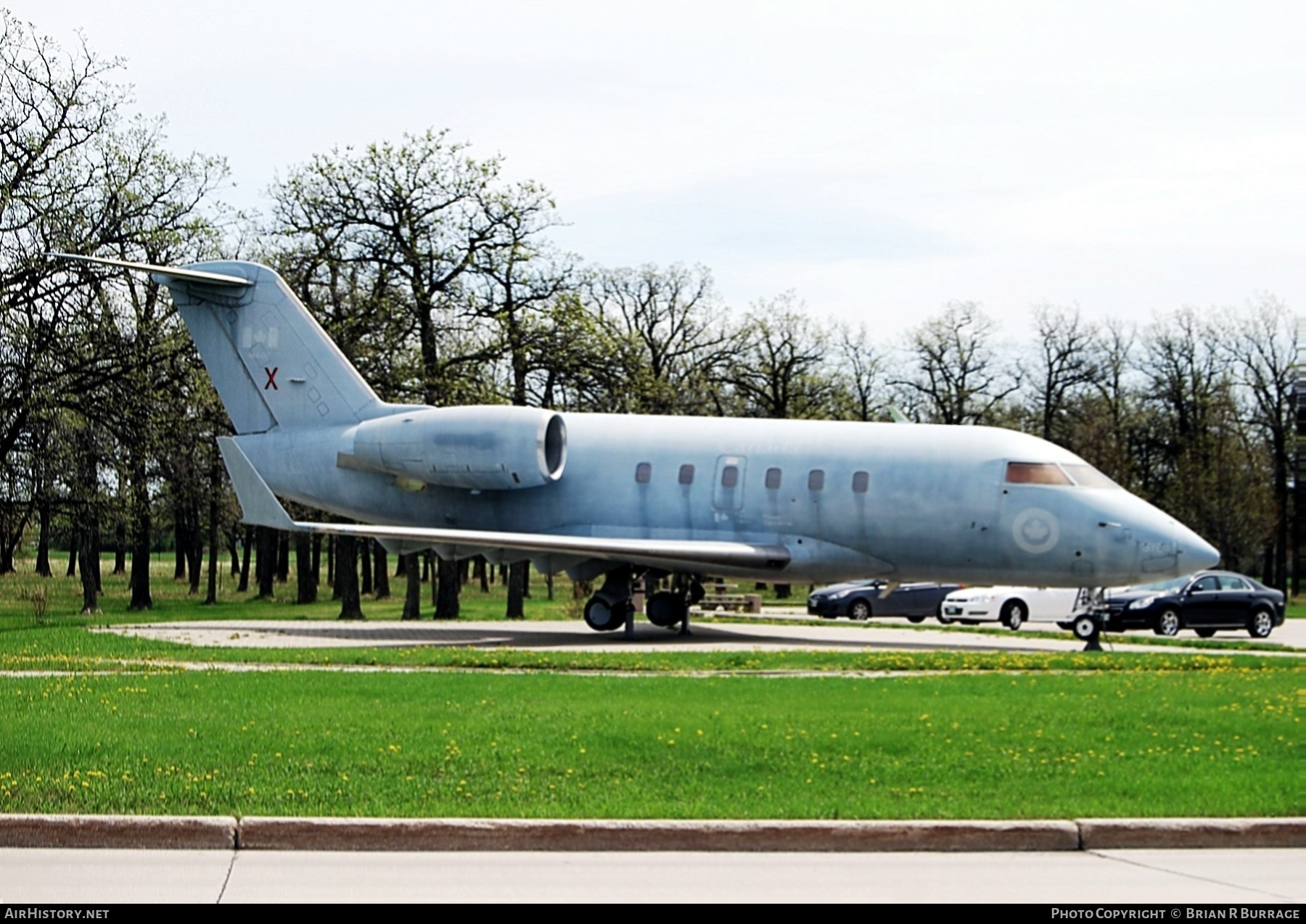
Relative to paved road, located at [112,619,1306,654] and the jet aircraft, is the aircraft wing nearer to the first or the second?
the jet aircraft

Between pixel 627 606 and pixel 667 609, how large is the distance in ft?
4.92

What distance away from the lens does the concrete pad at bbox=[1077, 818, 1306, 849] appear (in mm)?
9102

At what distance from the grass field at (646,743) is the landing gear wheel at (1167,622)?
14255mm

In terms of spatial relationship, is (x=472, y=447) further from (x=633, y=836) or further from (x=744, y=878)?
(x=744, y=878)

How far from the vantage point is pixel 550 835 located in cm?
890

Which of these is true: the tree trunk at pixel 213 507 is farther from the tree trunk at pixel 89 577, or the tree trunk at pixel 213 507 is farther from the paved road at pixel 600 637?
the paved road at pixel 600 637

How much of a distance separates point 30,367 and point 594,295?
40129mm

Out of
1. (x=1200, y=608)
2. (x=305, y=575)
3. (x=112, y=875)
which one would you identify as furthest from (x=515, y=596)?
(x=112, y=875)

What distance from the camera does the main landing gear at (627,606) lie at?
97.0ft

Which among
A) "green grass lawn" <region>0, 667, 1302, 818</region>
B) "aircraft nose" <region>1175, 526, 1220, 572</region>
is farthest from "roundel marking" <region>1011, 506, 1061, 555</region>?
"green grass lawn" <region>0, 667, 1302, 818</region>

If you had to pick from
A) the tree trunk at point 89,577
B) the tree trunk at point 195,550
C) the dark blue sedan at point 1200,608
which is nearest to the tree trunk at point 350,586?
the tree trunk at point 89,577

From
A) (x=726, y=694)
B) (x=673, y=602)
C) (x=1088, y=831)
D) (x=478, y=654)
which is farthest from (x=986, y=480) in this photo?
(x=1088, y=831)

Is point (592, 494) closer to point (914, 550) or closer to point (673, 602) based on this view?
point (673, 602)

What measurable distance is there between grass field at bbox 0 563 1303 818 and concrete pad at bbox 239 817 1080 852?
370 millimetres
